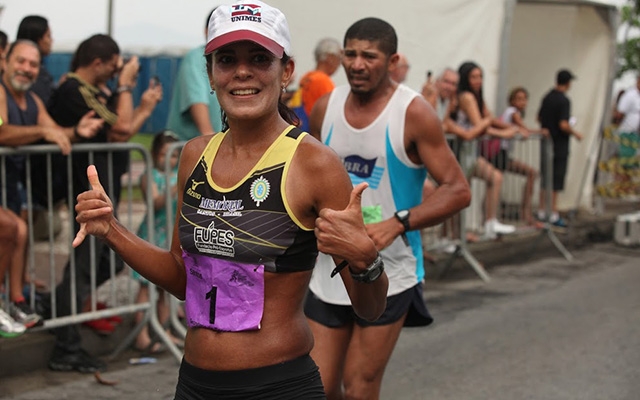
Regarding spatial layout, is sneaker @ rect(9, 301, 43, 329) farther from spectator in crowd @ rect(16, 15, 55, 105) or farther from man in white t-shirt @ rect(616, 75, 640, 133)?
man in white t-shirt @ rect(616, 75, 640, 133)

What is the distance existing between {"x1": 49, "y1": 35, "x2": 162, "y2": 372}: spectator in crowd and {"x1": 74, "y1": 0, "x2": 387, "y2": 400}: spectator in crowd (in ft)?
10.9

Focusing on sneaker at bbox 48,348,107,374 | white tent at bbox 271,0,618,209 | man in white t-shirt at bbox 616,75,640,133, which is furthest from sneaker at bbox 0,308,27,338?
man in white t-shirt at bbox 616,75,640,133

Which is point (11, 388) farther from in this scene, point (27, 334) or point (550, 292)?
point (550, 292)

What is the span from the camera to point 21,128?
18.7 feet

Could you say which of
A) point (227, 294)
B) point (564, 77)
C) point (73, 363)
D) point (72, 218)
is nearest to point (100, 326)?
point (73, 363)

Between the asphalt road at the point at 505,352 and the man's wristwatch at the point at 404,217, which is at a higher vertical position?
the man's wristwatch at the point at 404,217

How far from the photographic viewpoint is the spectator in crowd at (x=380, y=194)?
4.13 metres

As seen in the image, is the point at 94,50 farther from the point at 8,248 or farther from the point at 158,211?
the point at 8,248

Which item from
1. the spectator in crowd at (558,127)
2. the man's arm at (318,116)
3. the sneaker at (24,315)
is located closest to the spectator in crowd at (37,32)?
the sneaker at (24,315)

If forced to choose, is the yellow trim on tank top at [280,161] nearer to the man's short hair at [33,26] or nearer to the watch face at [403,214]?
the watch face at [403,214]

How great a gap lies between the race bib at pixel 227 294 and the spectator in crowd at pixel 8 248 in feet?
9.92

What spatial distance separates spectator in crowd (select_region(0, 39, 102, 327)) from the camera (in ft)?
18.7

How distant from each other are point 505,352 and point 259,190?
14.4ft

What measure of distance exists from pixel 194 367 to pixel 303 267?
42cm
